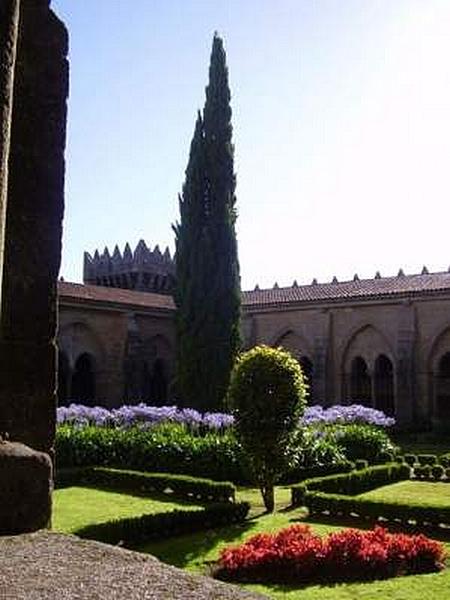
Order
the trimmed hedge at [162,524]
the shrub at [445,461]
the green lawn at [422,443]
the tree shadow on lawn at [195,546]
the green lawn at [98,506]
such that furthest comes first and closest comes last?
the green lawn at [422,443]
the shrub at [445,461]
the green lawn at [98,506]
the trimmed hedge at [162,524]
the tree shadow on lawn at [195,546]

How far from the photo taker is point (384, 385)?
3022cm

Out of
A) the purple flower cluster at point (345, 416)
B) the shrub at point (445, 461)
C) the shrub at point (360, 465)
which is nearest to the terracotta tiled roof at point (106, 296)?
the purple flower cluster at point (345, 416)

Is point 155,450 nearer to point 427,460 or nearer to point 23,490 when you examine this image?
point 427,460

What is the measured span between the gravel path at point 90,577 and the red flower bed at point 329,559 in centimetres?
568

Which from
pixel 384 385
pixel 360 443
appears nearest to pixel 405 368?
pixel 384 385

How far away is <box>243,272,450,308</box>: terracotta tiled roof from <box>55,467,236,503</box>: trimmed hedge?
16.1 meters

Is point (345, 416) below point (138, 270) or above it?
below

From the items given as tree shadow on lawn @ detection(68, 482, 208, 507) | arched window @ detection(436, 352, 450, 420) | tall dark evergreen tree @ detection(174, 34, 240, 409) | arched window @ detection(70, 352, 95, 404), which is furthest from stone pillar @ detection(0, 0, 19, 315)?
arched window @ detection(70, 352, 95, 404)

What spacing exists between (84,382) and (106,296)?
358 centimetres

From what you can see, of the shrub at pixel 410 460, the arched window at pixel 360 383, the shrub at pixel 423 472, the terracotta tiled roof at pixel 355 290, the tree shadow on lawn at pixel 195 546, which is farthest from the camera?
the arched window at pixel 360 383

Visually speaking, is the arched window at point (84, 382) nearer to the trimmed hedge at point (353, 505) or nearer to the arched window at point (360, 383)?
the arched window at point (360, 383)

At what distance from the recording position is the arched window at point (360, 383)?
30469 mm

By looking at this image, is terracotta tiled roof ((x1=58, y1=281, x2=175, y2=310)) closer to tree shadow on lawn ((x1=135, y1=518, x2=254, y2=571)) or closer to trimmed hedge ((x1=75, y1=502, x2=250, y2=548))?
trimmed hedge ((x1=75, y1=502, x2=250, y2=548))

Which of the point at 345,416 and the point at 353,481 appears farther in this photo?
the point at 345,416
